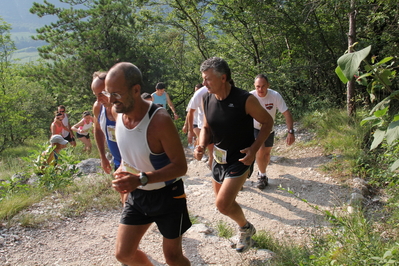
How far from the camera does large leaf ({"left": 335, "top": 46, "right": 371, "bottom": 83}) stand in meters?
Answer: 1.54

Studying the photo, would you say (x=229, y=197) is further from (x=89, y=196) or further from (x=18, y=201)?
(x=18, y=201)

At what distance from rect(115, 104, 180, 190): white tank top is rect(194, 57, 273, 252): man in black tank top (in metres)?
0.94

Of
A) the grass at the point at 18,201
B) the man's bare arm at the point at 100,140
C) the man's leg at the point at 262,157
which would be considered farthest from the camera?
the man's leg at the point at 262,157

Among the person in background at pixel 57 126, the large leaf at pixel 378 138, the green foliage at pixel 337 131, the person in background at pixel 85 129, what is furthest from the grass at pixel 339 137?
the person in background at pixel 57 126

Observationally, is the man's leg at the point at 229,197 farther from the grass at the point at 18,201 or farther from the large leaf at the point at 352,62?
the grass at the point at 18,201

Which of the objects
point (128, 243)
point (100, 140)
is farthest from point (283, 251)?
point (100, 140)

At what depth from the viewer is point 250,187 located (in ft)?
19.7

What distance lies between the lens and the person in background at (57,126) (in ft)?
31.5

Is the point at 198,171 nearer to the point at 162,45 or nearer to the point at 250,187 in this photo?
the point at 250,187

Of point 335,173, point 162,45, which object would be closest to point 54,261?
point 335,173

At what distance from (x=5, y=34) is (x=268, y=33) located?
18.7 m

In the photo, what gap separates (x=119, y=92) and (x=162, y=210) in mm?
1033

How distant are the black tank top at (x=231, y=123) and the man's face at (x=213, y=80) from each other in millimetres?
171

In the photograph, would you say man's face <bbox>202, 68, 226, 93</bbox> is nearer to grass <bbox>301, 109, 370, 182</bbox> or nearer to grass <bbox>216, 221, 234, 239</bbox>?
grass <bbox>216, 221, 234, 239</bbox>
